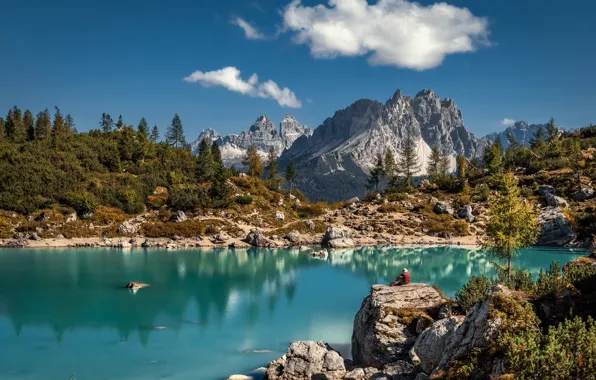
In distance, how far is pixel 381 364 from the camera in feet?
60.8

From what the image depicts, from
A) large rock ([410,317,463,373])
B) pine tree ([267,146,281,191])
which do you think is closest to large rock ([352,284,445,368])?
large rock ([410,317,463,373])

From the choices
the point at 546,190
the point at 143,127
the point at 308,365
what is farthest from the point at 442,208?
the point at 143,127

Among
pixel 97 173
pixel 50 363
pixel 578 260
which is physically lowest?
pixel 50 363

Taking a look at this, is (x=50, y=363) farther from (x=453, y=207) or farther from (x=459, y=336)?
(x=453, y=207)

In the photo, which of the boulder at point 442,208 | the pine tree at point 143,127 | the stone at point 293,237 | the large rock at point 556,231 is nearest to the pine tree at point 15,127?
the pine tree at point 143,127

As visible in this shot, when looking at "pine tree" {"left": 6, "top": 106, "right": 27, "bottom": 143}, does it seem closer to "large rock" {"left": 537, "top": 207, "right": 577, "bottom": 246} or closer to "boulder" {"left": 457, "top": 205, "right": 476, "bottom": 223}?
"boulder" {"left": 457, "top": 205, "right": 476, "bottom": 223}

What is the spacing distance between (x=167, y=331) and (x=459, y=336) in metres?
20.3

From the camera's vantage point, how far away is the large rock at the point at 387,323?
18.7 meters

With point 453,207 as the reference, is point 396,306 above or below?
below

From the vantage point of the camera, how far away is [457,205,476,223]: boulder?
80312 mm

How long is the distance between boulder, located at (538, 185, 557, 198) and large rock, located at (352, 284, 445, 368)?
70.5m

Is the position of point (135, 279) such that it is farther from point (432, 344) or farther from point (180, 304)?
point (432, 344)

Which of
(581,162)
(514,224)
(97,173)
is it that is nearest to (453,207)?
(581,162)

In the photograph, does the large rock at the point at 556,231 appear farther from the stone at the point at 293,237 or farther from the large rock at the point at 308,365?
the large rock at the point at 308,365
